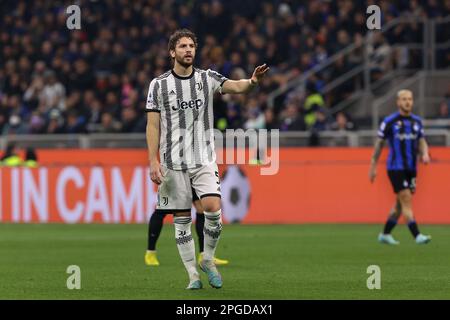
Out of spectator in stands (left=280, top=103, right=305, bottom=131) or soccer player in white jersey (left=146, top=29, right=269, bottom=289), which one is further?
spectator in stands (left=280, top=103, right=305, bottom=131)

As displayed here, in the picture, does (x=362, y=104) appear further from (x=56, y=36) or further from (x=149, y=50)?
(x=56, y=36)

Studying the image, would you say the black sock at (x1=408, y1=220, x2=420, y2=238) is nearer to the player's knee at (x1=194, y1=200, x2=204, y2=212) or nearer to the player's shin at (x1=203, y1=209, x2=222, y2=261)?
the player's knee at (x1=194, y1=200, x2=204, y2=212)

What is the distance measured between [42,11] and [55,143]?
6.40 m

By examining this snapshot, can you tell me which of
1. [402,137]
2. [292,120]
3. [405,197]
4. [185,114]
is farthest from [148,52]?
[185,114]

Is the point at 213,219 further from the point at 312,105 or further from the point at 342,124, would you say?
the point at 312,105

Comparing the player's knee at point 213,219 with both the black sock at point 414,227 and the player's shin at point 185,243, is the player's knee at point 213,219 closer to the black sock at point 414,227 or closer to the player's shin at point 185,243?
the player's shin at point 185,243

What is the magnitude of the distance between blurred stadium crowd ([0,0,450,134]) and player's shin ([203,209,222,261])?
11976 mm

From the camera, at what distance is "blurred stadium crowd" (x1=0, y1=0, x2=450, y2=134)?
1002 inches

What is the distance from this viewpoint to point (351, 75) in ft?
84.1

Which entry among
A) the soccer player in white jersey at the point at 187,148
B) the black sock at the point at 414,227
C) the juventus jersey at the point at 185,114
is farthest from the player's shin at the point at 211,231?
the black sock at the point at 414,227

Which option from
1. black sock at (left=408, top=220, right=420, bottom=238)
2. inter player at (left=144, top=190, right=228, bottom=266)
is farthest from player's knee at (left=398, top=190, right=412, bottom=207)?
inter player at (left=144, top=190, right=228, bottom=266)

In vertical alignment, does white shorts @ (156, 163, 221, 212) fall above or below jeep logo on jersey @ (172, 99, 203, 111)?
below

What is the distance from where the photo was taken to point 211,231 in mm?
10844
